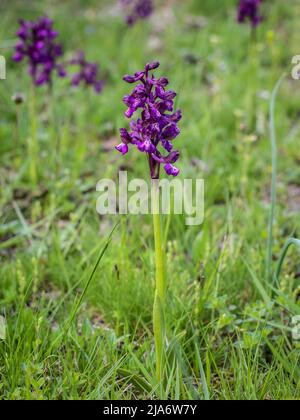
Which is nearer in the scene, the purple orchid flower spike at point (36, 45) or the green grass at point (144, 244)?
the green grass at point (144, 244)

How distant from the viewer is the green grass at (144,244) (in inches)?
77.5

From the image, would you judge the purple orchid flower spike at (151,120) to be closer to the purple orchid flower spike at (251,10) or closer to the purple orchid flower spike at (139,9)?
the purple orchid flower spike at (251,10)

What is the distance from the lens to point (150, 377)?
1896mm

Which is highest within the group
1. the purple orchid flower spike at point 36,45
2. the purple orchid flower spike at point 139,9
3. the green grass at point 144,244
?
the purple orchid flower spike at point 139,9

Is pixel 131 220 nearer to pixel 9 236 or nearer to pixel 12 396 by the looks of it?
pixel 9 236

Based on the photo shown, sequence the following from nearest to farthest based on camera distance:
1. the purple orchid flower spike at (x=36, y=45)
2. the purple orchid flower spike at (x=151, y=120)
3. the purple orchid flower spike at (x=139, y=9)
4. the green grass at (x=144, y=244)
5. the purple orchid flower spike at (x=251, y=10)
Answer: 1. the purple orchid flower spike at (x=151, y=120)
2. the green grass at (x=144, y=244)
3. the purple orchid flower spike at (x=36, y=45)
4. the purple orchid flower spike at (x=251, y=10)
5. the purple orchid flower spike at (x=139, y=9)

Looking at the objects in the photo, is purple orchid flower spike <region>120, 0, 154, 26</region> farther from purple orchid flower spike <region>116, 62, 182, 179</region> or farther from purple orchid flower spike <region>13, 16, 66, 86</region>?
purple orchid flower spike <region>116, 62, 182, 179</region>

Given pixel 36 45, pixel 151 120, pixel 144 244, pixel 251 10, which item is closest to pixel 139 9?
pixel 251 10

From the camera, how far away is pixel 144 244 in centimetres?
248

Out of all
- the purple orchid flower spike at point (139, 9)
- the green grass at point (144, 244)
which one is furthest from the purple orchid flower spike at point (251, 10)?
the purple orchid flower spike at point (139, 9)

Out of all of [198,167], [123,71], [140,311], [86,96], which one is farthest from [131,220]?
[123,71]

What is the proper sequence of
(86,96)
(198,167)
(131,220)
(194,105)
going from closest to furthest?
1. (131,220)
2. (198,167)
3. (86,96)
4. (194,105)

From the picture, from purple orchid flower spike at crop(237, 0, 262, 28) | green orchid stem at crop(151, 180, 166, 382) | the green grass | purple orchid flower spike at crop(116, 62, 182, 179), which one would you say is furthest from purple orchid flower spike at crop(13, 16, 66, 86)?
green orchid stem at crop(151, 180, 166, 382)
